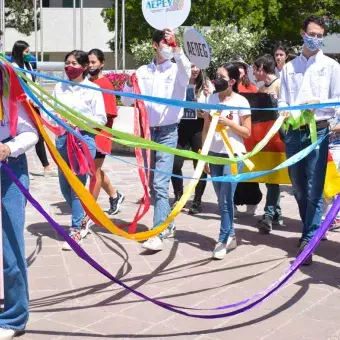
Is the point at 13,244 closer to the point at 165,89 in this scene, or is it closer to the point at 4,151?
the point at 4,151

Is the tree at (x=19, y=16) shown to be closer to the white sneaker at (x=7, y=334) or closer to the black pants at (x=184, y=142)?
the black pants at (x=184, y=142)

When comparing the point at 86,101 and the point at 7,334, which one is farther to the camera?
the point at 86,101

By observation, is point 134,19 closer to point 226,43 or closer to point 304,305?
point 226,43

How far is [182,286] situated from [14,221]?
1648mm

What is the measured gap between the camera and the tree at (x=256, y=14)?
33.0 m

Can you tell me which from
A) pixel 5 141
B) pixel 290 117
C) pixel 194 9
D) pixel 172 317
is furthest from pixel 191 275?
pixel 194 9

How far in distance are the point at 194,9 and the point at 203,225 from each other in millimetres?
27365

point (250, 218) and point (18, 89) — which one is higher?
point (18, 89)

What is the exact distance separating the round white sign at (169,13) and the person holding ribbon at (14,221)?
9.00 ft

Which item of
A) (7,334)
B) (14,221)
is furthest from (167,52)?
(7,334)

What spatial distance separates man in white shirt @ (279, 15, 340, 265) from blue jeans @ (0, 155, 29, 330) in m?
2.62

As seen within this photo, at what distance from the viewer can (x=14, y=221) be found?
4082 mm

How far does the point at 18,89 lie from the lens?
4.07 m

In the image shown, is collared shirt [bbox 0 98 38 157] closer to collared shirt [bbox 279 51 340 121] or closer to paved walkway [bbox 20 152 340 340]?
paved walkway [bbox 20 152 340 340]
